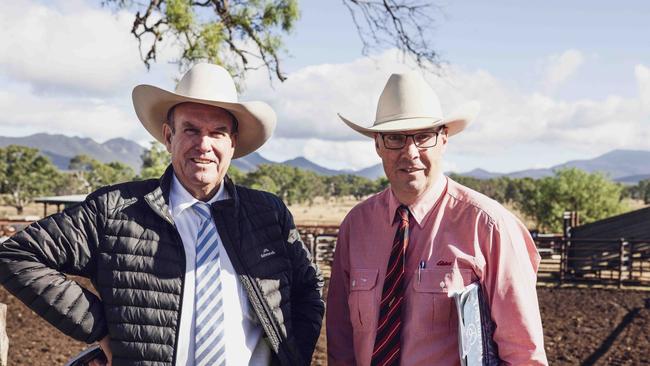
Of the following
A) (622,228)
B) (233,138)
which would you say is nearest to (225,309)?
(233,138)

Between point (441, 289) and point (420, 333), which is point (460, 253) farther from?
point (420, 333)

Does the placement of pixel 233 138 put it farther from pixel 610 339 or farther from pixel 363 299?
pixel 610 339

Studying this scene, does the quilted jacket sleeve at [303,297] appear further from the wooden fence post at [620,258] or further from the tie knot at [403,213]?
the wooden fence post at [620,258]

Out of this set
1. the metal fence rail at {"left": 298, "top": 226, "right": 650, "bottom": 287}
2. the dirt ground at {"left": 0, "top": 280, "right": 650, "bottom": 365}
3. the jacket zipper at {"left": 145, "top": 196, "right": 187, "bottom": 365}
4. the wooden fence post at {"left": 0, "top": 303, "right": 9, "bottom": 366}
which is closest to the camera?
the jacket zipper at {"left": 145, "top": 196, "right": 187, "bottom": 365}

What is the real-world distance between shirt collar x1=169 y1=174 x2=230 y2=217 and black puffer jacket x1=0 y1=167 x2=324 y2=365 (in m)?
0.03

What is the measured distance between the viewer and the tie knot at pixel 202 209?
2.60 meters

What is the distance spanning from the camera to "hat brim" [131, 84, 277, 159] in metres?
2.62

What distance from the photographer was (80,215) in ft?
7.93

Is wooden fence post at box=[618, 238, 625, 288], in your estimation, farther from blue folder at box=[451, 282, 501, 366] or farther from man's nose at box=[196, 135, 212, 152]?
man's nose at box=[196, 135, 212, 152]

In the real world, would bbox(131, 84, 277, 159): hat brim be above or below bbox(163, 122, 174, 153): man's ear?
above

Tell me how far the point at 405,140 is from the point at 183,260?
0.94 meters

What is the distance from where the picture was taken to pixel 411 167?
2.57m

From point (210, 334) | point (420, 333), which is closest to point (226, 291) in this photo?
point (210, 334)

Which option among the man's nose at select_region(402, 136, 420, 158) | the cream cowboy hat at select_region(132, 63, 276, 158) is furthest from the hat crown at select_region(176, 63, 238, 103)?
the man's nose at select_region(402, 136, 420, 158)
